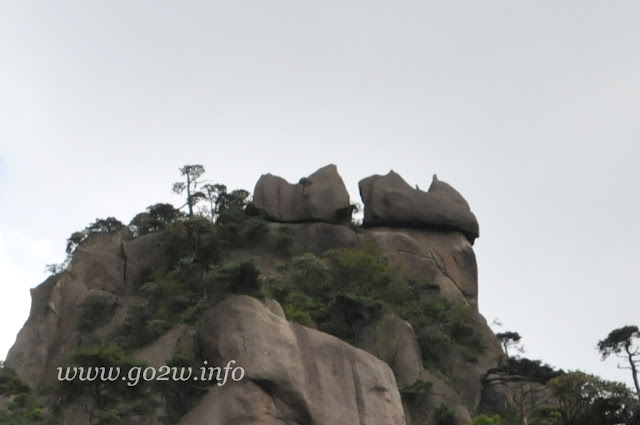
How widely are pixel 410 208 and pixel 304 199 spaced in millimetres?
5423

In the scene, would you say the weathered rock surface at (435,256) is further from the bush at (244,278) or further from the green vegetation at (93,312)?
the bush at (244,278)

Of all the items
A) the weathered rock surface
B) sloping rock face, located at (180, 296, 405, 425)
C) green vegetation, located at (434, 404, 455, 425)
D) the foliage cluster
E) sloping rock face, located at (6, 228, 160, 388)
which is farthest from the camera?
the weathered rock surface

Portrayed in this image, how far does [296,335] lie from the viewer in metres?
26.9

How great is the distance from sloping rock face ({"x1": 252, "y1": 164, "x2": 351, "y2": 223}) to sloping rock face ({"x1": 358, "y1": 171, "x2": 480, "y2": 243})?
1.33 m

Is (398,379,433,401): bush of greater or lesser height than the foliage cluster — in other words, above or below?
below

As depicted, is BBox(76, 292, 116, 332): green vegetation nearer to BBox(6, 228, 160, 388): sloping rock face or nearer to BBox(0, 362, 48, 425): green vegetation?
BBox(6, 228, 160, 388): sloping rock face

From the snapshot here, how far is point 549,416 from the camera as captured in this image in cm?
3712

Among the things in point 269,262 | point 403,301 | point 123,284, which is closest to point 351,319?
point 403,301

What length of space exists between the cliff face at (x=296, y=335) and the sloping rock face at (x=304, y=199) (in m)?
0.12

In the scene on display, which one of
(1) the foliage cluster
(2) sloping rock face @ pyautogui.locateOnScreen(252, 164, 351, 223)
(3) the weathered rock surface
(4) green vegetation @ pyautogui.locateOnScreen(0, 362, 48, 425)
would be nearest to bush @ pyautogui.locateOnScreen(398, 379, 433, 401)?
(1) the foliage cluster

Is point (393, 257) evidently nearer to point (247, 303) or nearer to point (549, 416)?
point (549, 416)

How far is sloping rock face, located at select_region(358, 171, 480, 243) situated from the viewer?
5222cm

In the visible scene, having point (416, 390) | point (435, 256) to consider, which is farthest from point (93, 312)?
point (435, 256)

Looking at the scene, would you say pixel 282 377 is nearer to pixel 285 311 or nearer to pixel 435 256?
pixel 285 311
